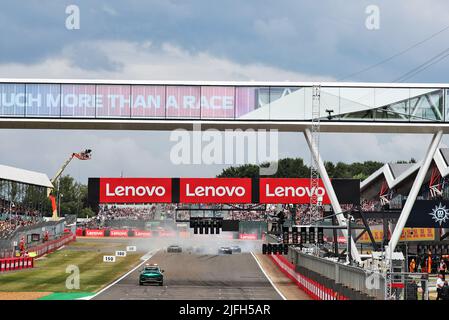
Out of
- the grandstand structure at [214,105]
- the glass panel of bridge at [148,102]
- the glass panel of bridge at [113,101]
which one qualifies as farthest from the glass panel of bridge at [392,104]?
the glass panel of bridge at [113,101]

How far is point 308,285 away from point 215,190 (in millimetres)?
14822

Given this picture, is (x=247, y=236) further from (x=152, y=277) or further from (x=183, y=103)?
(x=183, y=103)

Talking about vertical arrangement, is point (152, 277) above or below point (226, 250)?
above

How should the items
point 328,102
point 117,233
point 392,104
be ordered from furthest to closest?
point 117,233 → point 392,104 → point 328,102

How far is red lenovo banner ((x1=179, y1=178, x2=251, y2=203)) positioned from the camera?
52750mm

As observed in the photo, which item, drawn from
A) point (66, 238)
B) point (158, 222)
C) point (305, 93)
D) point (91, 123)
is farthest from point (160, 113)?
point (158, 222)

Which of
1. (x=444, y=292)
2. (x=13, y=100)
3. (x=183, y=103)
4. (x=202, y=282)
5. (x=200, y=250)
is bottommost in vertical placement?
(x=200, y=250)

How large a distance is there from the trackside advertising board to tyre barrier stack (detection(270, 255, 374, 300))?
5.27 meters

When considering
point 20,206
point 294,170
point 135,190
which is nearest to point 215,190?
point 135,190

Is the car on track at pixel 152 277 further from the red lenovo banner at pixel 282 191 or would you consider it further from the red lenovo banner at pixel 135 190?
the red lenovo banner at pixel 282 191

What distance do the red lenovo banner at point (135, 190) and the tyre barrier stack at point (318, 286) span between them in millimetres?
10455

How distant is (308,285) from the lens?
132ft

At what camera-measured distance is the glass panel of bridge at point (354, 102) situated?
143ft

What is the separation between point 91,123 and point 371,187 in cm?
7112
